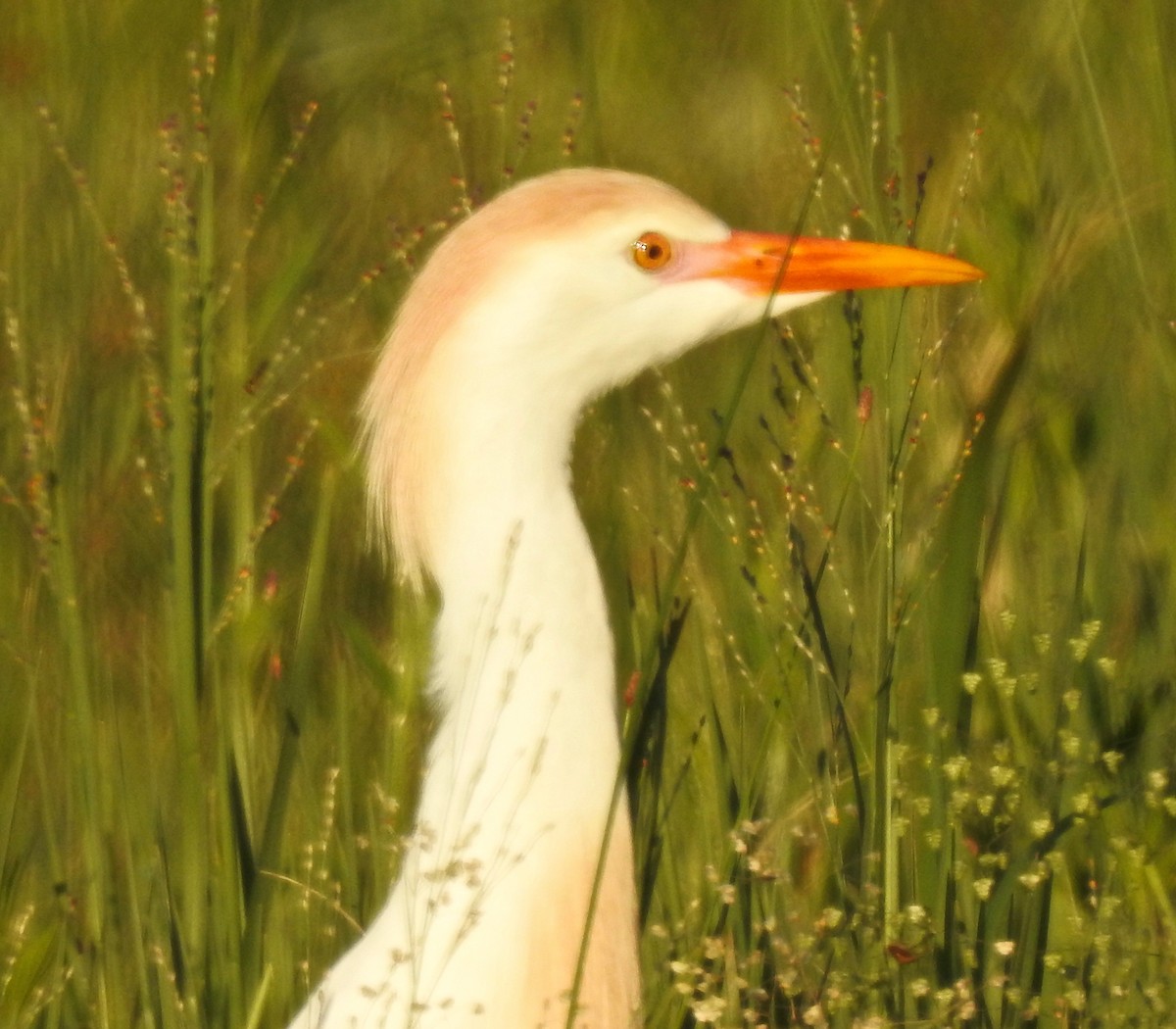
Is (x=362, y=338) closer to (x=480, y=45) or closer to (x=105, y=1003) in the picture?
(x=480, y=45)

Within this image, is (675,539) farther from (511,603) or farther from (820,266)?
(511,603)

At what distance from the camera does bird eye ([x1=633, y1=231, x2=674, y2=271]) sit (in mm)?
2236

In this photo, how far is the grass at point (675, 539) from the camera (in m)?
2.05

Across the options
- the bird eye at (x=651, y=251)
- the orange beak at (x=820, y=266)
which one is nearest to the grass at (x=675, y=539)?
the orange beak at (x=820, y=266)

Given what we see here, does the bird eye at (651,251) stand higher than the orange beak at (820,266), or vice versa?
the bird eye at (651,251)

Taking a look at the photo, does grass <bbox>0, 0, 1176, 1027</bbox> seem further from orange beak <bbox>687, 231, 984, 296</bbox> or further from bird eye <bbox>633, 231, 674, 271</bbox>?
bird eye <bbox>633, 231, 674, 271</bbox>

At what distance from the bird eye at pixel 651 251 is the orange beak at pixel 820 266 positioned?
0.13 feet

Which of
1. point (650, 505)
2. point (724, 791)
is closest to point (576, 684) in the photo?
point (724, 791)

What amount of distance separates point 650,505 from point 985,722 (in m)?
0.59

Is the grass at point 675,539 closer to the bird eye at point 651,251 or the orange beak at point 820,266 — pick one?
the orange beak at point 820,266

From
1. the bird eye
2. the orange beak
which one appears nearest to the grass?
the orange beak

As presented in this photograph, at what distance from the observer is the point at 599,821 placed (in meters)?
2.11

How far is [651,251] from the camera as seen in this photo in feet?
7.38

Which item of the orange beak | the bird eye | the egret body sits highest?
the bird eye
